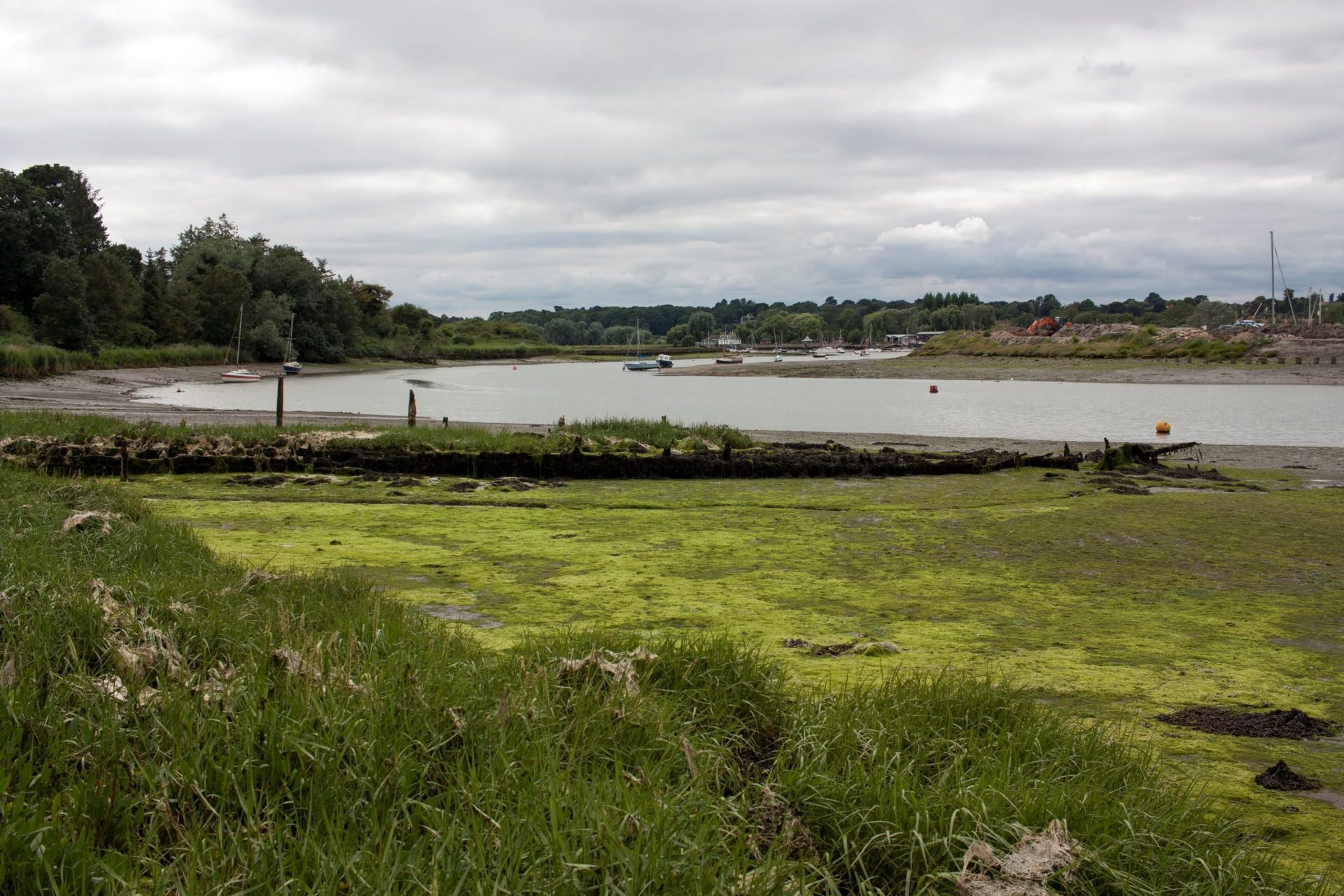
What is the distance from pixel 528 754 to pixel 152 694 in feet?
3.64

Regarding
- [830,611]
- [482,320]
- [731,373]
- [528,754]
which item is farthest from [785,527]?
[482,320]

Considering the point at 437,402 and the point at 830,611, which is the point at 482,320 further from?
the point at 830,611

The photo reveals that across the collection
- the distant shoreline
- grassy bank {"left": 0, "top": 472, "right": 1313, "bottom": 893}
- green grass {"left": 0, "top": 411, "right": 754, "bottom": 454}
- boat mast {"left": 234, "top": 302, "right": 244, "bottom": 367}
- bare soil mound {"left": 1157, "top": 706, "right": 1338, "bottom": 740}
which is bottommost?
bare soil mound {"left": 1157, "top": 706, "right": 1338, "bottom": 740}

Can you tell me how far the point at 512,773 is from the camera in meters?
2.75

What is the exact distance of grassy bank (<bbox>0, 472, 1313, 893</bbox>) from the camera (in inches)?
91.3

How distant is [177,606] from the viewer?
406cm

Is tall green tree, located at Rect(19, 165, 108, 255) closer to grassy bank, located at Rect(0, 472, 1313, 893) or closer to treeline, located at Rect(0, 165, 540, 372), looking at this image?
treeline, located at Rect(0, 165, 540, 372)

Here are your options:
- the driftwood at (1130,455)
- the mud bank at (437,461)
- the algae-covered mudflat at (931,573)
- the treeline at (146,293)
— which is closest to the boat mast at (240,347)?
the treeline at (146,293)

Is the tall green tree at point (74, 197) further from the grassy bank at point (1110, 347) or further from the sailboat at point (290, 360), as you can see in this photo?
the grassy bank at point (1110, 347)

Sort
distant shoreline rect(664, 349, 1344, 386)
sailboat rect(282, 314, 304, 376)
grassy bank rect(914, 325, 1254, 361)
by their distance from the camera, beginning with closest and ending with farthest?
distant shoreline rect(664, 349, 1344, 386), grassy bank rect(914, 325, 1254, 361), sailboat rect(282, 314, 304, 376)

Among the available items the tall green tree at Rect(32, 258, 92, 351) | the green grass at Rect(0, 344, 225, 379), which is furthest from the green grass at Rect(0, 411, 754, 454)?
the tall green tree at Rect(32, 258, 92, 351)

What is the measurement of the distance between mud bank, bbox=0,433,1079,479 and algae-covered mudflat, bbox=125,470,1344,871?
720 millimetres

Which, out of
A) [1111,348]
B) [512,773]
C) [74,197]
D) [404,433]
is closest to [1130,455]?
[404,433]

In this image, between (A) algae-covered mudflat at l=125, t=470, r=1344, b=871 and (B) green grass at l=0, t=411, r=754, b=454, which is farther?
(B) green grass at l=0, t=411, r=754, b=454
